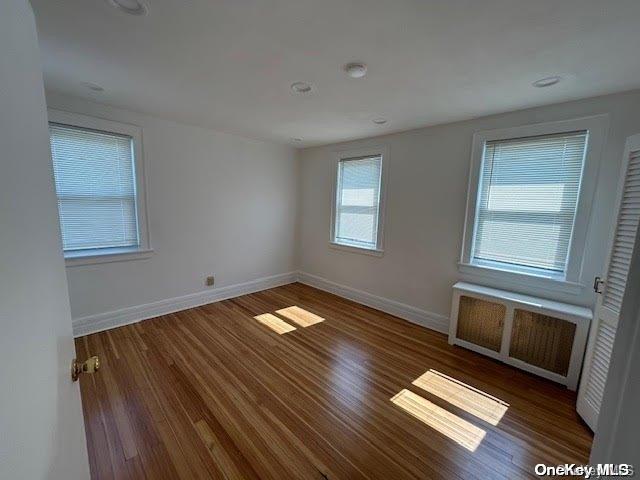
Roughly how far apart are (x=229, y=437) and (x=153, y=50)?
244cm

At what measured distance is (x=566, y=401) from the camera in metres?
2.06

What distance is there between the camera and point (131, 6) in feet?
4.23

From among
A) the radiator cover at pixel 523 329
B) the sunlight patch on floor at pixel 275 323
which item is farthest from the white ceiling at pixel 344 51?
the sunlight patch on floor at pixel 275 323

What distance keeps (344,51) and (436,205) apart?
2038 mm

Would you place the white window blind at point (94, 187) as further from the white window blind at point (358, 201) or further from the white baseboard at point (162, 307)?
the white window blind at point (358, 201)

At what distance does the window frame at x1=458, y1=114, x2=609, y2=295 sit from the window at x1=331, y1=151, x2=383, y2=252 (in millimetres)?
1103

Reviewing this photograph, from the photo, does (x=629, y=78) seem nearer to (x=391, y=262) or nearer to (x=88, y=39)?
(x=391, y=262)

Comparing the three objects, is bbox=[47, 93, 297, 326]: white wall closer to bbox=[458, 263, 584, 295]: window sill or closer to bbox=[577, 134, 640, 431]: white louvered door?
bbox=[458, 263, 584, 295]: window sill

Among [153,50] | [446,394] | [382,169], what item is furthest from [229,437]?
[382,169]

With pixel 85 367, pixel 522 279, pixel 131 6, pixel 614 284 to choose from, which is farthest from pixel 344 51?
pixel 522 279

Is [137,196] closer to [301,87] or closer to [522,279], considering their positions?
[301,87]

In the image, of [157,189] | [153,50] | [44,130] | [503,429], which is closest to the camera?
[44,130]

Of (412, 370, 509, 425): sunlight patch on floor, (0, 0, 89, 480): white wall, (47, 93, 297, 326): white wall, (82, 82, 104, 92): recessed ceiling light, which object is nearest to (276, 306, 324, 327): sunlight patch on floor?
(47, 93, 297, 326): white wall

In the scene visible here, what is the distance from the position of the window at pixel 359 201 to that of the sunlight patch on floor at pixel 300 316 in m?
1.17
